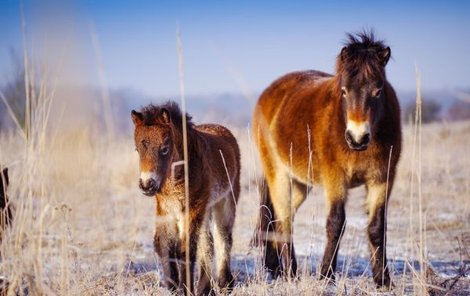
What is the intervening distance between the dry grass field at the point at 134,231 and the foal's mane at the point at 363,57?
83 centimetres

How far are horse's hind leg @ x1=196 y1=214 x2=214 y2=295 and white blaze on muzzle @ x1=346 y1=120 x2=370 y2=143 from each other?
151 cm

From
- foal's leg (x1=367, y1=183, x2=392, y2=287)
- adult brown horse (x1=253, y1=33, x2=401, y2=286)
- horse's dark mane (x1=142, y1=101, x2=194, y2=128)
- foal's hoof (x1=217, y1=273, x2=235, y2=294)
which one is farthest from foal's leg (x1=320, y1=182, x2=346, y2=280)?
horse's dark mane (x1=142, y1=101, x2=194, y2=128)

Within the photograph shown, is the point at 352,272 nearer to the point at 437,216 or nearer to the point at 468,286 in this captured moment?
the point at 468,286

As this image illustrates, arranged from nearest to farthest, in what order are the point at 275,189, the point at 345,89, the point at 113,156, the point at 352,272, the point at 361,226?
1. the point at 345,89
2. the point at 352,272
3. the point at 275,189
4. the point at 361,226
5. the point at 113,156

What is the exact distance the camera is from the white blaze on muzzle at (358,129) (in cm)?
444

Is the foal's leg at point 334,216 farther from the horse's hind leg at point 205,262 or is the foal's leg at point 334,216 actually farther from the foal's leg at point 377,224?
the horse's hind leg at point 205,262

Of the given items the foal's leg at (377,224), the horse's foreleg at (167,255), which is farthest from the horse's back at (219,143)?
the foal's leg at (377,224)

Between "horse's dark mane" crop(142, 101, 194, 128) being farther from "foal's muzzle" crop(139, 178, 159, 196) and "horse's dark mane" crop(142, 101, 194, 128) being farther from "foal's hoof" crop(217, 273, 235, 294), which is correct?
"foal's hoof" crop(217, 273, 235, 294)

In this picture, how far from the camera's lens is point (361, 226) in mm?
8180

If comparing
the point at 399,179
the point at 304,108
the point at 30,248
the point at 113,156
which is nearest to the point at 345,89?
the point at 304,108

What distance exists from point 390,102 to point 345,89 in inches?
26.5

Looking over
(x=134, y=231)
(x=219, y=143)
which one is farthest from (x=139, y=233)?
(x=219, y=143)

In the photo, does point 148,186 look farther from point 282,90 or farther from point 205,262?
point 282,90

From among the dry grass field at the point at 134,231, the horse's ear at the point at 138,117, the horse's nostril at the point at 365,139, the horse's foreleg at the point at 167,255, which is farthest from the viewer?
the horse's nostril at the point at 365,139
